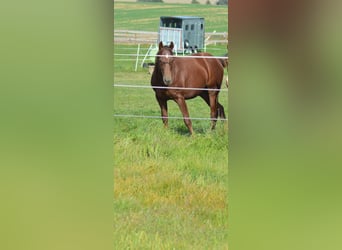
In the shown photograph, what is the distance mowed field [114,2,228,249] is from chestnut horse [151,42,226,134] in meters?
0.03

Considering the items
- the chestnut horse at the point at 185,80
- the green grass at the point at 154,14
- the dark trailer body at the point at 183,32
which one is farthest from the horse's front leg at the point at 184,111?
the green grass at the point at 154,14

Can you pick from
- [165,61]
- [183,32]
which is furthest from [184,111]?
[183,32]

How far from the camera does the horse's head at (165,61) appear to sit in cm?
248

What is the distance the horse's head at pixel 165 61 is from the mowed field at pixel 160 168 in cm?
7

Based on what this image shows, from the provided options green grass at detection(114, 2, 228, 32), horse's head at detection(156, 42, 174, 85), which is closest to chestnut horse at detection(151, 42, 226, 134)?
horse's head at detection(156, 42, 174, 85)

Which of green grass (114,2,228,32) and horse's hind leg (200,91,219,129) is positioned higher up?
green grass (114,2,228,32)

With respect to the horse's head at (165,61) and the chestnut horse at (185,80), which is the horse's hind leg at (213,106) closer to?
the chestnut horse at (185,80)

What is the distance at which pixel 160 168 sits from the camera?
2.49 m

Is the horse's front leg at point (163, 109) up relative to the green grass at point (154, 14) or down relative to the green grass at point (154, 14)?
down

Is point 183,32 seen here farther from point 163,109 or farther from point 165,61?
point 163,109

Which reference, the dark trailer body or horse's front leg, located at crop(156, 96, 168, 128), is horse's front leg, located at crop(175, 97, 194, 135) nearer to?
horse's front leg, located at crop(156, 96, 168, 128)

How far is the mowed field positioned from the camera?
2.45 meters
